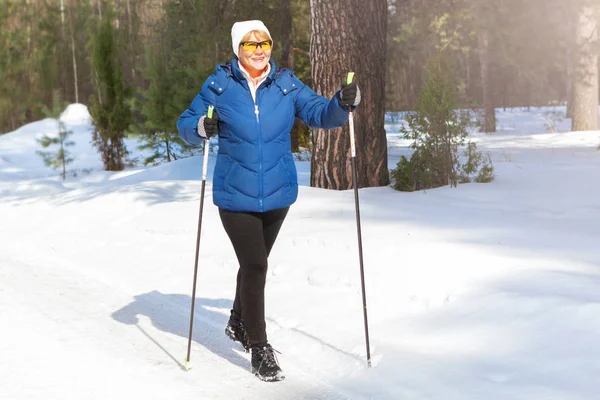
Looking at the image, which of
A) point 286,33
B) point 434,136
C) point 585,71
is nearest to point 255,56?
point 434,136

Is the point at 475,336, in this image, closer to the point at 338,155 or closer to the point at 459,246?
the point at 459,246

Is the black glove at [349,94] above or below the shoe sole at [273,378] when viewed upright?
above

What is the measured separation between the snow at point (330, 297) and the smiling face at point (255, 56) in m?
1.80

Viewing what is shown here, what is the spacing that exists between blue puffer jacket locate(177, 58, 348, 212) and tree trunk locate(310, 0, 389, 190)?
4.94 meters

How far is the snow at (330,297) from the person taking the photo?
4367 millimetres

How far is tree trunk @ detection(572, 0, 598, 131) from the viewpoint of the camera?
20.4 meters

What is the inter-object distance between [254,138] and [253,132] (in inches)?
1.4

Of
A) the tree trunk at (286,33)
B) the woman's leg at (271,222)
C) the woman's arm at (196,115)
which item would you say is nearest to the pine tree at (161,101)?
the tree trunk at (286,33)

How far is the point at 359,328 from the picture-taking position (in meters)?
5.39

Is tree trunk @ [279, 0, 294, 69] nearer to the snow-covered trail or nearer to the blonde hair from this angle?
the snow-covered trail

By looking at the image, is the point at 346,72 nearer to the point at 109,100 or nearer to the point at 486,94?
the point at 109,100

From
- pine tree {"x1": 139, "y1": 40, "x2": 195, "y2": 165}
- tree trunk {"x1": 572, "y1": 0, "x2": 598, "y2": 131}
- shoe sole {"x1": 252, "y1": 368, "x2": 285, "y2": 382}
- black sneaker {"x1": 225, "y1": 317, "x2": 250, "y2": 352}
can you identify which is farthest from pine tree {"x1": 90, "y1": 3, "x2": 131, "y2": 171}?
shoe sole {"x1": 252, "y1": 368, "x2": 285, "y2": 382}

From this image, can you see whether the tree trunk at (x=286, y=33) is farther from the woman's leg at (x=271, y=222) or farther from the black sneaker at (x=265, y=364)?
the black sneaker at (x=265, y=364)

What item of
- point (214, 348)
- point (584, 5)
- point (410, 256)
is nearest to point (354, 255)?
point (410, 256)
